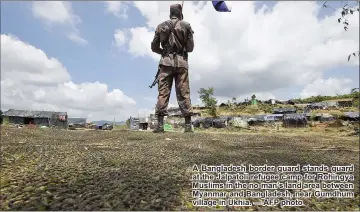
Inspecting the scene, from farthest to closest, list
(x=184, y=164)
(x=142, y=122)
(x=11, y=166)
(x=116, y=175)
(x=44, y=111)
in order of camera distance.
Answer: (x=44, y=111)
(x=142, y=122)
(x=184, y=164)
(x=11, y=166)
(x=116, y=175)

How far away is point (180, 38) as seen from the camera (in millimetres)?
8188

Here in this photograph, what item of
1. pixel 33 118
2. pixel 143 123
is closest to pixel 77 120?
pixel 33 118

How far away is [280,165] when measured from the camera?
11.3ft

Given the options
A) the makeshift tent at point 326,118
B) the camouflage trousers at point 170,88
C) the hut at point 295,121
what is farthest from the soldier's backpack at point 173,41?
the makeshift tent at point 326,118

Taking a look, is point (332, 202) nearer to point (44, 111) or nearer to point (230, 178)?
point (230, 178)

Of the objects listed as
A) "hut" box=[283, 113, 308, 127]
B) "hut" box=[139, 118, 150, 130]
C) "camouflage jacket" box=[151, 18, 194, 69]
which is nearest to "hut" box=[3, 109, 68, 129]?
"hut" box=[139, 118, 150, 130]

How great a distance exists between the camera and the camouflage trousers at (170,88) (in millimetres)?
8117

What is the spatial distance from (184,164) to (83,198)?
1.45m

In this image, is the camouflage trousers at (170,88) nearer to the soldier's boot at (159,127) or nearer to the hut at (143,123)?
Answer: the soldier's boot at (159,127)

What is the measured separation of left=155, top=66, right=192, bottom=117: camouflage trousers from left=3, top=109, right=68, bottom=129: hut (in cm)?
4904

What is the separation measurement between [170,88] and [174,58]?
0.77 metres

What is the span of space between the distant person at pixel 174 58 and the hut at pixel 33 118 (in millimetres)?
49057

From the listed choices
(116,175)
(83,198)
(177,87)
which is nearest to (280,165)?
(116,175)

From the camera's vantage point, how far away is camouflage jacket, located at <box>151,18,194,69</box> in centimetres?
810
